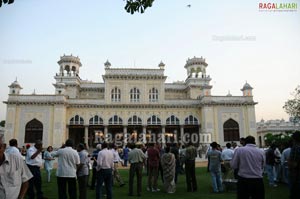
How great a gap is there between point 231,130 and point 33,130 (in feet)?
87.7

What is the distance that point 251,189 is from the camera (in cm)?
585

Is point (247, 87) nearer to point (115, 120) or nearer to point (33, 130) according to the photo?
point (115, 120)

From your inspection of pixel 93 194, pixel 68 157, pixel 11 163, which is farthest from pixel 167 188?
pixel 11 163

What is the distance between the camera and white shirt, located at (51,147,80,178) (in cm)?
718

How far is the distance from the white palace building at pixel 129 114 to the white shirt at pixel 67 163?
2889cm

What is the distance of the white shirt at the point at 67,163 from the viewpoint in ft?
23.5

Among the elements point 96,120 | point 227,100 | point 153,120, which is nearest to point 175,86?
point 153,120

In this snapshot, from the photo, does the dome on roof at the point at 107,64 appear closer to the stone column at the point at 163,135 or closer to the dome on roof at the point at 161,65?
the dome on roof at the point at 161,65

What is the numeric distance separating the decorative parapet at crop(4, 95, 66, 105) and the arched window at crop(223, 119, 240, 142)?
2237 centimetres

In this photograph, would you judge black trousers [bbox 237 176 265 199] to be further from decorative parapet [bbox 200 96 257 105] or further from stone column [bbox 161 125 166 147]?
decorative parapet [bbox 200 96 257 105]

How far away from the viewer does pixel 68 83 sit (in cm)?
4112

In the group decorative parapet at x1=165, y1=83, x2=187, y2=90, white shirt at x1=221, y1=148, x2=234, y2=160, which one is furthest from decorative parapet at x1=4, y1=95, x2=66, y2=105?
white shirt at x1=221, y1=148, x2=234, y2=160

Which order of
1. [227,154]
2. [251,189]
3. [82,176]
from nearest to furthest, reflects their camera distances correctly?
[251,189]
[82,176]
[227,154]

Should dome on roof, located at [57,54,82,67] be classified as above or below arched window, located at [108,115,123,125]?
above
